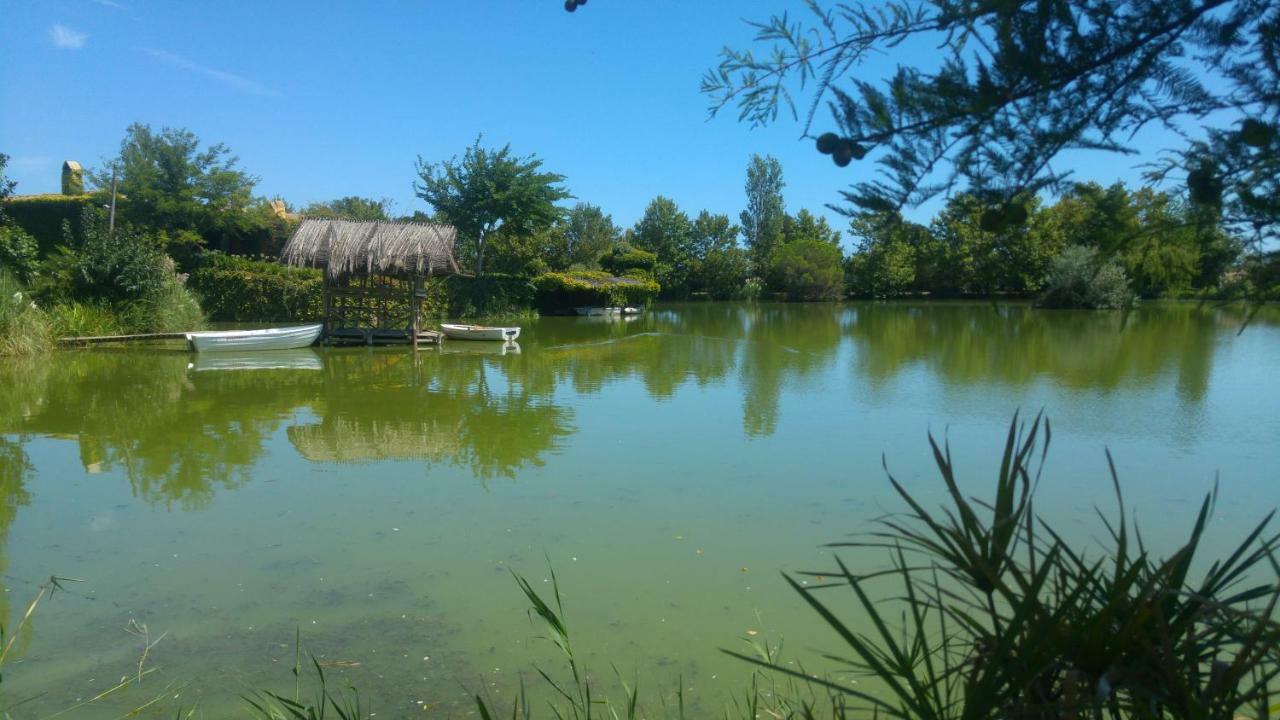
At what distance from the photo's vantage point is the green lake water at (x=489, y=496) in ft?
11.5

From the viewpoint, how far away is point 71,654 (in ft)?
11.2

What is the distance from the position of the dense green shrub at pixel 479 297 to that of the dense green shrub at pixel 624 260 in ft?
25.4

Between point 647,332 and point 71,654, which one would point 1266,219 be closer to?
point 71,654

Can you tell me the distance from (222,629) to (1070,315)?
2720 cm

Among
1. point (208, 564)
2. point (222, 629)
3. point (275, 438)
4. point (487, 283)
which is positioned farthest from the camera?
point (487, 283)

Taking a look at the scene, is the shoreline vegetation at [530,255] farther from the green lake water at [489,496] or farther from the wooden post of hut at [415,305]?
the wooden post of hut at [415,305]

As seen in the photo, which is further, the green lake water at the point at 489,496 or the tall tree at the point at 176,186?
the tall tree at the point at 176,186

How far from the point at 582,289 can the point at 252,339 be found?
43.6 ft

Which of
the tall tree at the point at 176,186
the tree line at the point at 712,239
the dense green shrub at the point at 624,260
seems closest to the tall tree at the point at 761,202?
the tree line at the point at 712,239

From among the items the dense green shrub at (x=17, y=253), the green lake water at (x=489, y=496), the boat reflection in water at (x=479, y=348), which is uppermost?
the dense green shrub at (x=17, y=253)

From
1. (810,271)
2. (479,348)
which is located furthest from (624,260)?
(479,348)

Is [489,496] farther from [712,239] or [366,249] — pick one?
[712,239]

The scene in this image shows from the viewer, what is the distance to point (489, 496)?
18.6 ft

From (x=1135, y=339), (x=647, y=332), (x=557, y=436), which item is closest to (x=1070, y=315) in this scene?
(x=1135, y=339)
